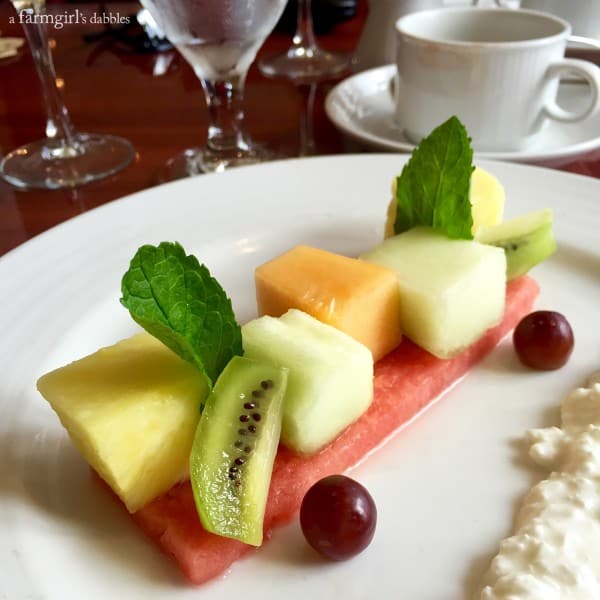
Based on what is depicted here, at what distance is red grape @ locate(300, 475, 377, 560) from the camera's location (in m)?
0.79

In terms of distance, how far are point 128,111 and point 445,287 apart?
1423mm

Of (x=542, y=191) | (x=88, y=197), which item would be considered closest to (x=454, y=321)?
(x=542, y=191)

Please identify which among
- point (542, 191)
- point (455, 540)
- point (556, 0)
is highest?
point (556, 0)

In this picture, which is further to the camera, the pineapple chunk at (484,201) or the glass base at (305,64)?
the glass base at (305,64)

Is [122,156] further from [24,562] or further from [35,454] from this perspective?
[24,562]

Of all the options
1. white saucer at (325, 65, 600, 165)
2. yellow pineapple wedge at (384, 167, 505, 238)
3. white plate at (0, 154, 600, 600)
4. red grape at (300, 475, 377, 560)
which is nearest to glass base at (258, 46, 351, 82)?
white saucer at (325, 65, 600, 165)

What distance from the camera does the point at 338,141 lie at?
6.03 ft

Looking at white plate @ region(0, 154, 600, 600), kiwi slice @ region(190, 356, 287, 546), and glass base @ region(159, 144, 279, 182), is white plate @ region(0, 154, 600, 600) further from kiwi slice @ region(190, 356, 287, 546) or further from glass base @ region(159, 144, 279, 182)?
glass base @ region(159, 144, 279, 182)

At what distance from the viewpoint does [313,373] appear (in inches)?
34.7

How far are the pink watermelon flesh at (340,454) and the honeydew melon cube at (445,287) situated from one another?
0.11ft

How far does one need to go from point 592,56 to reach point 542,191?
787mm

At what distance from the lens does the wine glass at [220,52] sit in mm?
1467

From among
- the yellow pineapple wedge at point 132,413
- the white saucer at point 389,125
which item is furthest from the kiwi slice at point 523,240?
the yellow pineapple wedge at point 132,413

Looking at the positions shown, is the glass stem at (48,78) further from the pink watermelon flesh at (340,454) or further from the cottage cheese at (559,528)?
the cottage cheese at (559,528)
